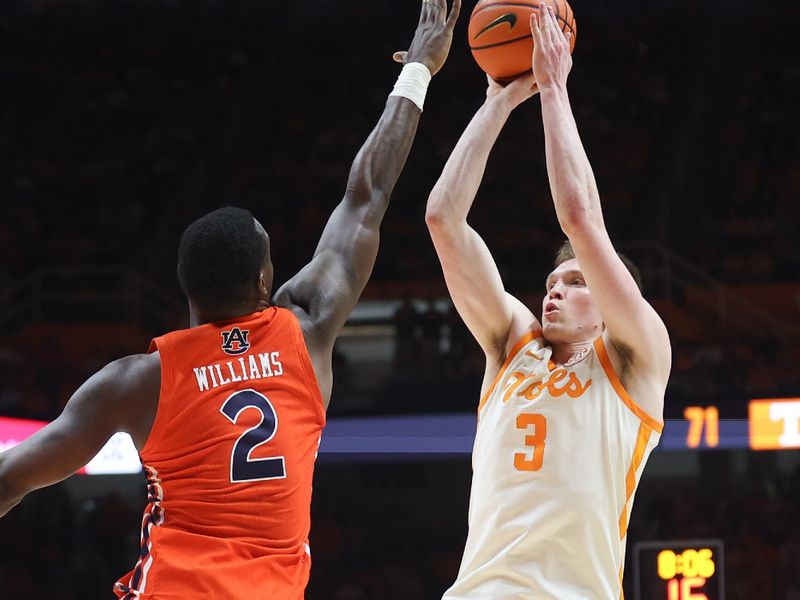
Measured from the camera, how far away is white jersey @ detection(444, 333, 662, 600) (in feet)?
9.04

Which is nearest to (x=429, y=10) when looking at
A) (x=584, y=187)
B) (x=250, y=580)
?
(x=584, y=187)

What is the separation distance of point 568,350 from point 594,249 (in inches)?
16.2

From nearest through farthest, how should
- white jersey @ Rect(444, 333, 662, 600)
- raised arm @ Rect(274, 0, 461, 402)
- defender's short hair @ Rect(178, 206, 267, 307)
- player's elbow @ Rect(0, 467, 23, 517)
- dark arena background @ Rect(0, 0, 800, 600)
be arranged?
player's elbow @ Rect(0, 467, 23, 517)
defender's short hair @ Rect(178, 206, 267, 307)
raised arm @ Rect(274, 0, 461, 402)
white jersey @ Rect(444, 333, 662, 600)
dark arena background @ Rect(0, 0, 800, 600)

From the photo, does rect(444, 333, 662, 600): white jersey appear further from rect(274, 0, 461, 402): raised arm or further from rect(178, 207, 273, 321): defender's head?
rect(178, 207, 273, 321): defender's head

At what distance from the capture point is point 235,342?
2.42m

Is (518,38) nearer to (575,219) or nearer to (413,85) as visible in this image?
(413,85)

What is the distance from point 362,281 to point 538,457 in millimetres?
615

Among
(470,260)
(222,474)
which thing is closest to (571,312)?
(470,260)

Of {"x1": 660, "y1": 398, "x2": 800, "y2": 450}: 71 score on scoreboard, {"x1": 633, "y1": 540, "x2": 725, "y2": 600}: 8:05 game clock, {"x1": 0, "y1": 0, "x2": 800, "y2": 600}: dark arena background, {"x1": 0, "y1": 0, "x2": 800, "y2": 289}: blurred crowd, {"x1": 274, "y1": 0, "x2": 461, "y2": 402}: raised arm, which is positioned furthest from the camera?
{"x1": 0, "y1": 0, "x2": 800, "y2": 289}: blurred crowd

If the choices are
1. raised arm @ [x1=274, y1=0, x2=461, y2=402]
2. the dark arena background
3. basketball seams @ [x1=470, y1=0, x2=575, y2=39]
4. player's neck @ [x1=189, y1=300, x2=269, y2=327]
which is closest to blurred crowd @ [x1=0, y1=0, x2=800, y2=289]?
the dark arena background

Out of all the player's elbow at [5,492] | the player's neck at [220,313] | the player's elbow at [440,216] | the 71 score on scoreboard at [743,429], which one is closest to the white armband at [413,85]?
the player's elbow at [440,216]

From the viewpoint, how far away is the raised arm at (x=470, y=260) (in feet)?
9.97

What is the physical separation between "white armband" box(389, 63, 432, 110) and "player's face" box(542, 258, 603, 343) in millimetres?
625

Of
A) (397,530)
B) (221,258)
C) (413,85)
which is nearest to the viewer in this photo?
(221,258)
